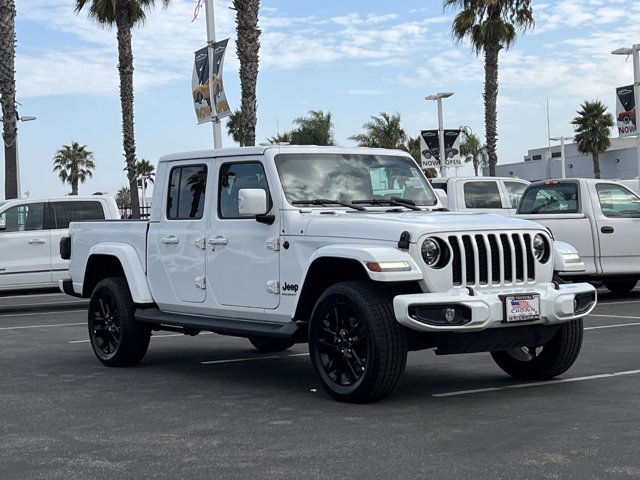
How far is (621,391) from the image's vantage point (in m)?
8.20

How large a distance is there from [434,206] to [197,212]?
2106 millimetres

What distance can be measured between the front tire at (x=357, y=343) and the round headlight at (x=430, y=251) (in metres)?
0.40

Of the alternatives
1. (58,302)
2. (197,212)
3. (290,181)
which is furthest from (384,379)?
(58,302)

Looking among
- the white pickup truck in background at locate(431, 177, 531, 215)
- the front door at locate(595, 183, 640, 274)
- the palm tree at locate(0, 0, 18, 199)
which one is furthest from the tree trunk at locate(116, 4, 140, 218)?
the front door at locate(595, 183, 640, 274)

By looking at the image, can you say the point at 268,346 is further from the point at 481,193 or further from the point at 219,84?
the point at 219,84

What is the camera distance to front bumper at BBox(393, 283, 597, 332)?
24.6 feet

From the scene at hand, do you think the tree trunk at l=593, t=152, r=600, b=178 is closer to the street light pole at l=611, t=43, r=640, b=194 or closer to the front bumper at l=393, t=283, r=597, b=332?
the street light pole at l=611, t=43, r=640, b=194

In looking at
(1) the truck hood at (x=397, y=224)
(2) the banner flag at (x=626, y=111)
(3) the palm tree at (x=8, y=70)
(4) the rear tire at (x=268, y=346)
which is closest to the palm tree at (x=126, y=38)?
(3) the palm tree at (x=8, y=70)

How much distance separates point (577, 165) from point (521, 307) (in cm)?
7436

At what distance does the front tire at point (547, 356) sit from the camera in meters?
8.61

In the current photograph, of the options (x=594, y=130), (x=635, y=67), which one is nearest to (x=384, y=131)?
(x=594, y=130)

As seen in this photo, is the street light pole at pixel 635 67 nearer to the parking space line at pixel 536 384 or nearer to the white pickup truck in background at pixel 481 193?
the white pickup truck in background at pixel 481 193

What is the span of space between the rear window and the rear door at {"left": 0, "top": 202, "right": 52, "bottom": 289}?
25.8ft

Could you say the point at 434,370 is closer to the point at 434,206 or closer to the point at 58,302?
the point at 434,206
